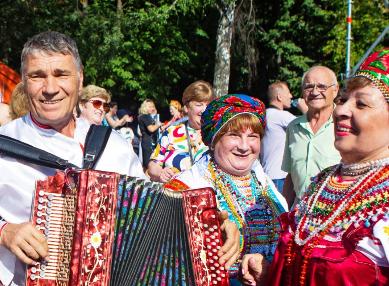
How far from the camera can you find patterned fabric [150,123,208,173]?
621 cm

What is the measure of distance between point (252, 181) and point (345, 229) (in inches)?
48.0

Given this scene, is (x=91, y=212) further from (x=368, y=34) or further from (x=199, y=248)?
(x=368, y=34)

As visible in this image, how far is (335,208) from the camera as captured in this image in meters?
2.76

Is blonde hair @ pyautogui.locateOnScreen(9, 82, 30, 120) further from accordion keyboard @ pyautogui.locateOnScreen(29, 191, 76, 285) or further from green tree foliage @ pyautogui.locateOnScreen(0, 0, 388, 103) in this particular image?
green tree foliage @ pyautogui.locateOnScreen(0, 0, 388, 103)

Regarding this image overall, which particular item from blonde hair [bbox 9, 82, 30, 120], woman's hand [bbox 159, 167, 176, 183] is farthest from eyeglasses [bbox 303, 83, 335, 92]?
blonde hair [bbox 9, 82, 30, 120]

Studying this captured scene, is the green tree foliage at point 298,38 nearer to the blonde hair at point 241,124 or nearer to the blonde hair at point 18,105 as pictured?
the blonde hair at point 18,105

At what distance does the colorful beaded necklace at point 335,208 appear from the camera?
2652 millimetres

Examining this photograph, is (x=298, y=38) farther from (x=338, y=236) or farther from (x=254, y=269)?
(x=338, y=236)

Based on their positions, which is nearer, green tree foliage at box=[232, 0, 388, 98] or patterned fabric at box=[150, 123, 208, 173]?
patterned fabric at box=[150, 123, 208, 173]

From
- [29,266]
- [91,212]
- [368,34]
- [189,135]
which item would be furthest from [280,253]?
[368,34]

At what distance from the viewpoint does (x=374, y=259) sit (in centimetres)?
259

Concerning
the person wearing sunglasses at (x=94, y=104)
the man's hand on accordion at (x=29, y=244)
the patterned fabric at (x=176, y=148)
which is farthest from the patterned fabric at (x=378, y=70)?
the person wearing sunglasses at (x=94, y=104)

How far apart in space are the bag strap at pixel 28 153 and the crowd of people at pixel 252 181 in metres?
0.06

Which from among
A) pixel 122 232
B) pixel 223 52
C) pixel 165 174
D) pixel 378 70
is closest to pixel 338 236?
pixel 378 70
